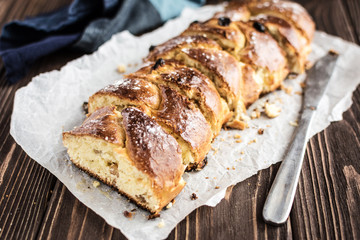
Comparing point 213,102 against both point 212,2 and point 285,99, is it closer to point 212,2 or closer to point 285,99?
point 285,99

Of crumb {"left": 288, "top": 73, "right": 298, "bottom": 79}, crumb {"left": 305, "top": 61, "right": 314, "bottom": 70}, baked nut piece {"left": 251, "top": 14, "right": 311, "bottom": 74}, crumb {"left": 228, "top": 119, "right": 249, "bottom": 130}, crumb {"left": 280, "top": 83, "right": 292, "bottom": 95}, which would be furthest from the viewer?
crumb {"left": 305, "top": 61, "right": 314, "bottom": 70}

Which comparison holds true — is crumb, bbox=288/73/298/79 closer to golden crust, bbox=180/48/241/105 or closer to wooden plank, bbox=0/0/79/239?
golden crust, bbox=180/48/241/105

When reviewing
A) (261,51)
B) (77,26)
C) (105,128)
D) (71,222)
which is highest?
(105,128)

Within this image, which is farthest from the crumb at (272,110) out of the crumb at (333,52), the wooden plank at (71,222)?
the wooden plank at (71,222)

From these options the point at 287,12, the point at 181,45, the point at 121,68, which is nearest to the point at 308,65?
the point at 287,12

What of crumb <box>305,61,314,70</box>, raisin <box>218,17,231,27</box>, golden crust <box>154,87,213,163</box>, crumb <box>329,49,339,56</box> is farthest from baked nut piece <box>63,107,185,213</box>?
crumb <box>329,49,339,56</box>

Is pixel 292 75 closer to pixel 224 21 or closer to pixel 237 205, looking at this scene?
pixel 224 21

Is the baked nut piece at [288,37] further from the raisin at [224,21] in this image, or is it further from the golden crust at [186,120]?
the golden crust at [186,120]
